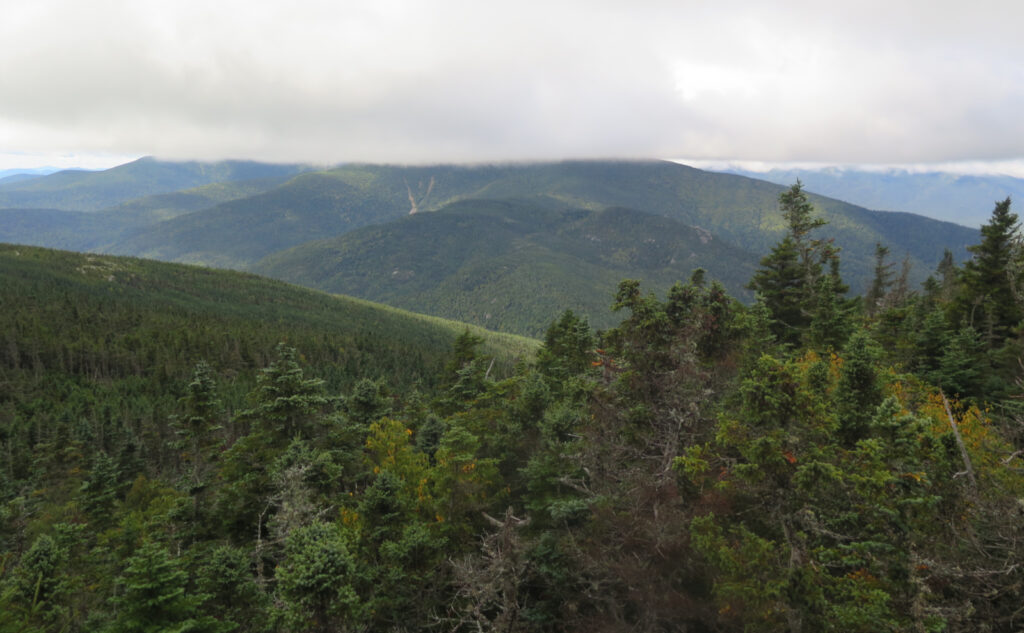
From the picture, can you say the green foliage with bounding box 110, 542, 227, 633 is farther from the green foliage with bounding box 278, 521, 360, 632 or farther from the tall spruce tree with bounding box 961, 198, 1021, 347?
the tall spruce tree with bounding box 961, 198, 1021, 347

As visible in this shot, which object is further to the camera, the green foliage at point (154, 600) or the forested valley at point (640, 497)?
the green foliage at point (154, 600)

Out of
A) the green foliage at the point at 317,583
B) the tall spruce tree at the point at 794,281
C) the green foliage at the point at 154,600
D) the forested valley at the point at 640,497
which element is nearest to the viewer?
the forested valley at the point at 640,497

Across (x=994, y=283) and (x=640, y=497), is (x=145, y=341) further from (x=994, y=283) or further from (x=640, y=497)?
(x=994, y=283)

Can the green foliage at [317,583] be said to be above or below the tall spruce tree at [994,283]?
below

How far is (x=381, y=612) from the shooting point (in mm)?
21219

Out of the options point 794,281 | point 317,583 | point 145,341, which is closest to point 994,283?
point 794,281

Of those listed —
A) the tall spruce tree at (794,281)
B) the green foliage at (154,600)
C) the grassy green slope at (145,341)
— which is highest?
the tall spruce tree at (794,281)

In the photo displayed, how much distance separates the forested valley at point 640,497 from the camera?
12.0 meters

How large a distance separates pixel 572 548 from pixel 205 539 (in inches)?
756

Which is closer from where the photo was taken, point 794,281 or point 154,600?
point 154,600

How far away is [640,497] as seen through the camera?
16672mm

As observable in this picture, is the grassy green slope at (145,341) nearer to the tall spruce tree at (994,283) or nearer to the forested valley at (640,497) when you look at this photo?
the forested valley at (640,497)

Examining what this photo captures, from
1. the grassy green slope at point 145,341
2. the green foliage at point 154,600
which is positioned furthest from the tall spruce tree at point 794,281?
the grassy green slope at point 145,341

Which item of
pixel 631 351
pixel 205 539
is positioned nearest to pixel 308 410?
pixel 205 539
